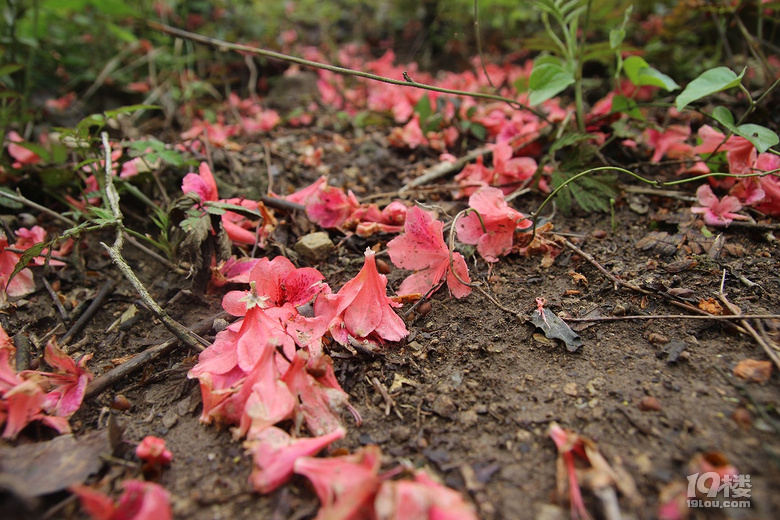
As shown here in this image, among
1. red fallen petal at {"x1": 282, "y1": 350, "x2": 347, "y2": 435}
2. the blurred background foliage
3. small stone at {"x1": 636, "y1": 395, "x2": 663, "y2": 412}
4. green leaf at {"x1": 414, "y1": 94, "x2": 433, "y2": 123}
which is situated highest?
the blurred background foliage

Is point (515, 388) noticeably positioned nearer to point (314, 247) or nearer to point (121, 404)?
point (314, 247)

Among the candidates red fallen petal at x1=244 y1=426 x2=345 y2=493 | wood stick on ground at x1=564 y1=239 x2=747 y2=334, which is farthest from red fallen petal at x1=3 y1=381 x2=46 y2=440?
wood stick on ground at x1=564 y1=239 x2=747 y2=334

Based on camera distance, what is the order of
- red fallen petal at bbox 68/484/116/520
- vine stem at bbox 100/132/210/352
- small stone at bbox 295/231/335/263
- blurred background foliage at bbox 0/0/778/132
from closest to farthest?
red fallen petal at bbox 68/484/116/520
vine stem at bbox 100/132/210/352
small stone at bbox 295/231/335/263
blurred background foliage at bbox 0/0/778/132

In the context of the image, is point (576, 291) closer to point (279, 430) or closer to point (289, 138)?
point (279, 430)

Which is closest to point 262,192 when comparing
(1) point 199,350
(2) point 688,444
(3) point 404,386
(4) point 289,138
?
(4) point 289,138

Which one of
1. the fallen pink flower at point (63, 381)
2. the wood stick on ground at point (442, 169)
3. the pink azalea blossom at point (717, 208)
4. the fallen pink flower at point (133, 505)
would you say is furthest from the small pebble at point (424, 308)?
the pink azalea blossom at point (717, 208)

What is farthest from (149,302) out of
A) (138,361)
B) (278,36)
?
(278,36)

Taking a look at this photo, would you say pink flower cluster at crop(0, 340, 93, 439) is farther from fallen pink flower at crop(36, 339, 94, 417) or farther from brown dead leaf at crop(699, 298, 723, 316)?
brown dead leaf at crop(699, 298, 723, 316)
